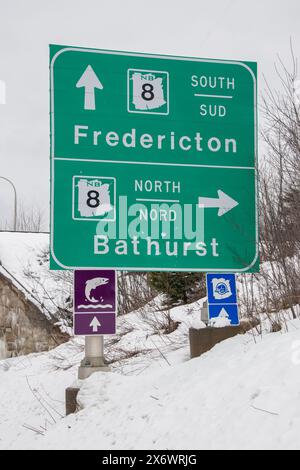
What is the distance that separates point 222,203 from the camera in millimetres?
8961

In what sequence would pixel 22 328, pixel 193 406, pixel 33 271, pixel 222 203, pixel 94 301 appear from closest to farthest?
pixel 193 406
pixel 94 301
pixel 222 203
pixel 22 328
pixel 33 271

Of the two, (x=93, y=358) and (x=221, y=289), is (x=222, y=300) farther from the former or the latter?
(x=93, y=358)

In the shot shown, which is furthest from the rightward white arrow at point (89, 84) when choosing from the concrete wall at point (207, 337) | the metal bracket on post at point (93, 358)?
the concrete wall at point (207, 337)

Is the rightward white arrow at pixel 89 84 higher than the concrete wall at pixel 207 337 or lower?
higher

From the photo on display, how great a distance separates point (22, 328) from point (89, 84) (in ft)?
42.4

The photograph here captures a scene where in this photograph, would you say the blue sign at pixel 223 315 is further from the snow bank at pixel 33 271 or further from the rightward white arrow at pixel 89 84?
the snow bank at pixel 33 271

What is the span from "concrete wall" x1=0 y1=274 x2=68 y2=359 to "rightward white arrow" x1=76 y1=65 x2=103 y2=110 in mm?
12241

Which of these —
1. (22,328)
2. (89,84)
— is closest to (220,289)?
(89,84)

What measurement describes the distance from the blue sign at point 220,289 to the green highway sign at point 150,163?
0.18m

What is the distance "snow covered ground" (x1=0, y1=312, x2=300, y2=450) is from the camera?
16.0 feet

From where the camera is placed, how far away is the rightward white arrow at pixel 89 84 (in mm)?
8750

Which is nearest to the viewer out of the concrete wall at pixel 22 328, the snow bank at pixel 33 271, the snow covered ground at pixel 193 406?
the snow covered ground at pixel 193 406

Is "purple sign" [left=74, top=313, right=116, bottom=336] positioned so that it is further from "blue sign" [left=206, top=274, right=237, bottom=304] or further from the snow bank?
the snow bank
